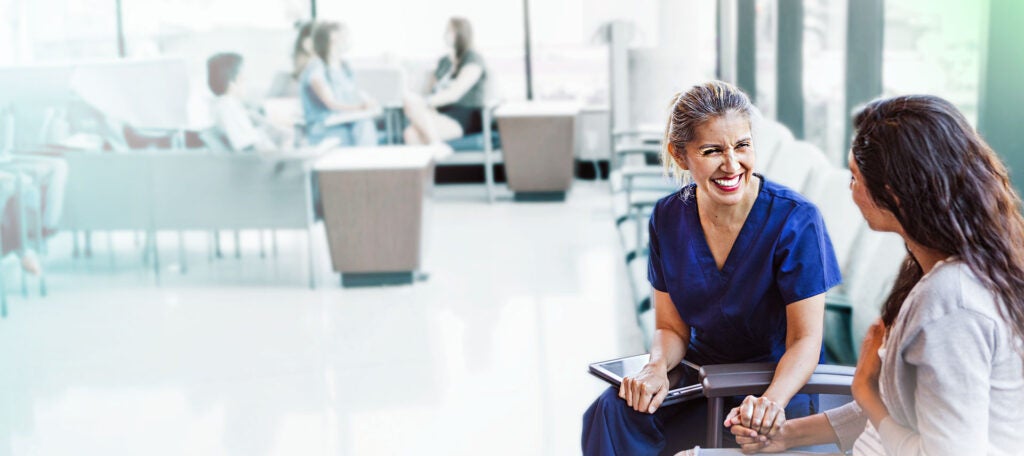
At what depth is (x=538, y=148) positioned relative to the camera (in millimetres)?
8812

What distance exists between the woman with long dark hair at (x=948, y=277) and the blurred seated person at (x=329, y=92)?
20.8 feet

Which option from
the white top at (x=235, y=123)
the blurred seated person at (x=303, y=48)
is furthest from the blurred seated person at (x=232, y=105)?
the blurred seated person at (x=303, y=48)

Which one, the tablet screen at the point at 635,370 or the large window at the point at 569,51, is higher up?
the large window at the point at 569,51

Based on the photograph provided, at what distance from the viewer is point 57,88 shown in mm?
6082

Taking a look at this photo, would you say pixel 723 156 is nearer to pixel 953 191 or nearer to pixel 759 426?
pixel 759 426

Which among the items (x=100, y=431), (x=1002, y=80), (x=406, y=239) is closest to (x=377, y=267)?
(x=406, y=239)

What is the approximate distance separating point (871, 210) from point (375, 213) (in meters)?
4.49

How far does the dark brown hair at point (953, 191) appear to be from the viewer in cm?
151

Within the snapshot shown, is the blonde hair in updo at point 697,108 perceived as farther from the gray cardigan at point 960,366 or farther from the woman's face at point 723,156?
the gray cardigan at point 960,366

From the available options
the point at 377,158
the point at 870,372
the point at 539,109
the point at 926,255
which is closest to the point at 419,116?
the point at 539,109

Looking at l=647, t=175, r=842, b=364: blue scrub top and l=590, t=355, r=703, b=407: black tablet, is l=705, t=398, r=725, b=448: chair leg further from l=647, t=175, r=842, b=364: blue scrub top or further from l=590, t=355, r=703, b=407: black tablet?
l=647, t=175, r=842, b=364: blue scrub top

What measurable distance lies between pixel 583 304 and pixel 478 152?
3.88m

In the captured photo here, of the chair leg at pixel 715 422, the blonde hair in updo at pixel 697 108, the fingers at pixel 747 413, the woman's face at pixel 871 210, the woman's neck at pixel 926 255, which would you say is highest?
the blonde hair in updo at pixel 697 108

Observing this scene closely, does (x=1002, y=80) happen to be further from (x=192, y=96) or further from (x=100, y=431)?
(x=192, y=96)
